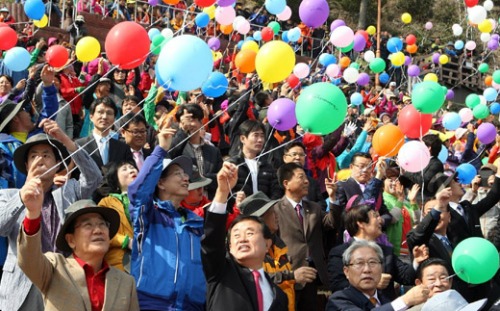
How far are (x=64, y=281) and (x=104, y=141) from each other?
7.55 feet

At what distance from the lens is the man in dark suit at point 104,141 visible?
6.55 meters

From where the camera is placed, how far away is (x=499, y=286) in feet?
23.4

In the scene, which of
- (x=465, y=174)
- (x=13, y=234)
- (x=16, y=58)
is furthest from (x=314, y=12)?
(x=13, y=234)

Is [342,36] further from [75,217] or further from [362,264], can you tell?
[75,217]

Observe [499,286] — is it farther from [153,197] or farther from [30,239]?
[30,239]

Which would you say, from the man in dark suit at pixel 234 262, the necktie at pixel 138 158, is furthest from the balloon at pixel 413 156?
the man in dark suit at pixel 234 262

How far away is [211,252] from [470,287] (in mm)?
2758

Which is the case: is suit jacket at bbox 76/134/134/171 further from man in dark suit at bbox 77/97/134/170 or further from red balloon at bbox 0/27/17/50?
red balloon at bbox 0/27/17/50

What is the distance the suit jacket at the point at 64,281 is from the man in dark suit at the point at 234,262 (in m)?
0.45

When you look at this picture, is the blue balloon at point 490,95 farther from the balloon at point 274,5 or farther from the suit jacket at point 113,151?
the suit jacket at point 113,151

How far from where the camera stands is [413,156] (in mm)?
6812

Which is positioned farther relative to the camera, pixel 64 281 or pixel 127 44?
pixel 127 44

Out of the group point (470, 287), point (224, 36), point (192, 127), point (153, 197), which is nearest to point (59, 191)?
point (153, 197)

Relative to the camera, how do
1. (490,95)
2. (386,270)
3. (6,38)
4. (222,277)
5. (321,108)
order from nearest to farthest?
1. (222,277)
2. (321,108)
3. (386,270)
4. (6,38)
5. (490,95)
